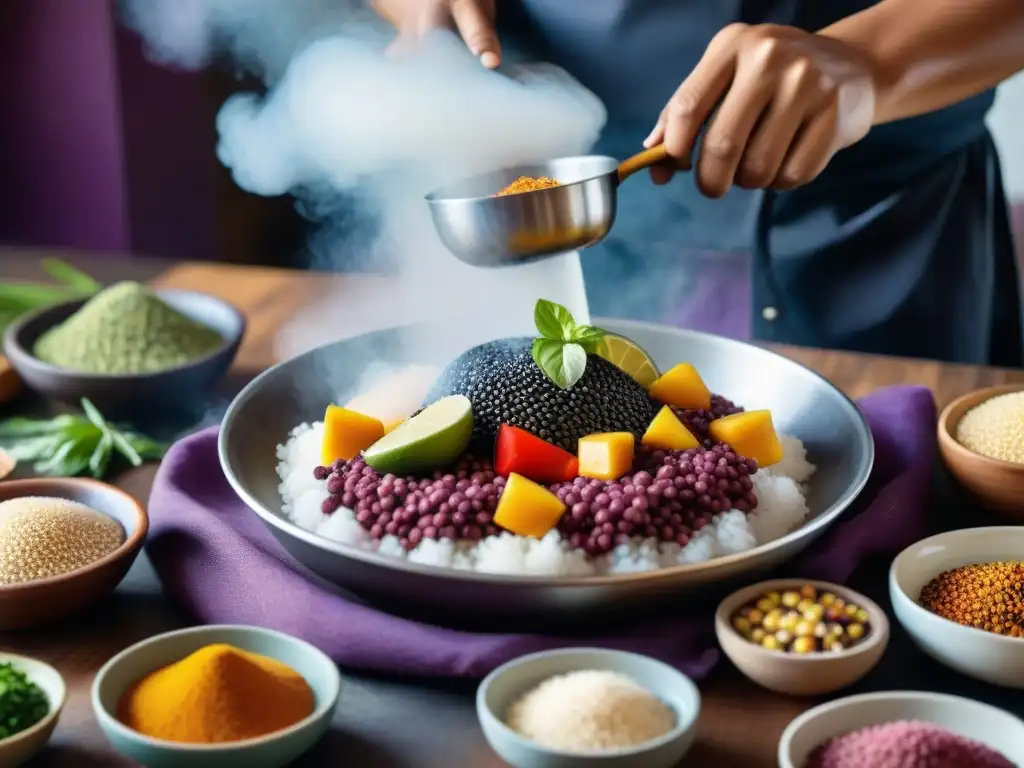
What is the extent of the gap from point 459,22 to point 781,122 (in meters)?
0.69

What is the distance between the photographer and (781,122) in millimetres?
1576

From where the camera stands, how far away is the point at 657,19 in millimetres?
2174

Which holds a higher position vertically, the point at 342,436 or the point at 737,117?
the point at 737,117

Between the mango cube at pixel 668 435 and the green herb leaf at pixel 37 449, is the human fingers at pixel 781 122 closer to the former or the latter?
the mango cube at pixel 668 435

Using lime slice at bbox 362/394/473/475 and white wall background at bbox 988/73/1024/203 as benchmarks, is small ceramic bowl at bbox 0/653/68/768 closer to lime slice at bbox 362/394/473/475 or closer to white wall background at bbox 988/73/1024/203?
lime slice at bbox 362/394/473/475

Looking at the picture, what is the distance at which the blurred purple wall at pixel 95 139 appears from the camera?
10.6 feet

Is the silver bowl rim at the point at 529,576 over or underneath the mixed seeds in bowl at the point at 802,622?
over

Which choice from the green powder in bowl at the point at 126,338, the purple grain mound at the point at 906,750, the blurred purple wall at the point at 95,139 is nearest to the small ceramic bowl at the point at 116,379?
the green powder in bowl at the point at 126,338

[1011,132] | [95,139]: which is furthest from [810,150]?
[95,139]

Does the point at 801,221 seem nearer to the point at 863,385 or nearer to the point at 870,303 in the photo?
the point at 870,303

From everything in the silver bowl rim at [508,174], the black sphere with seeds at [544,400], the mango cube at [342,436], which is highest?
the silver bowl rim at [508,174]

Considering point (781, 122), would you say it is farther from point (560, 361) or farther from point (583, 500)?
point (583, 500)

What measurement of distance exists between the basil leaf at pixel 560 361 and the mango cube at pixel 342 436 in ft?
0.77

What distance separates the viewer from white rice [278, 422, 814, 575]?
1.21m
